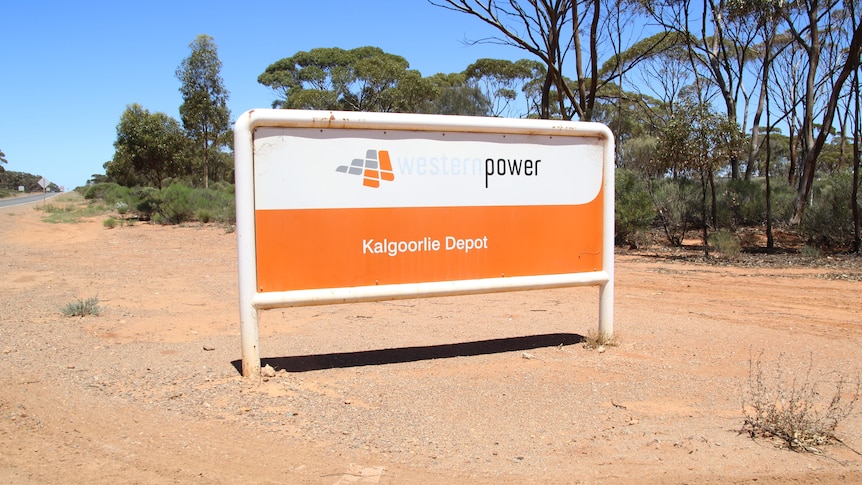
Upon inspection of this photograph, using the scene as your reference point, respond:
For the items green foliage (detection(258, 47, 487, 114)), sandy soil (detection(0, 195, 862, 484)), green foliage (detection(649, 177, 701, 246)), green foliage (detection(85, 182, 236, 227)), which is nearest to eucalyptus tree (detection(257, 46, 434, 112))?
green foliage (detection(258, 47, 487, 114))

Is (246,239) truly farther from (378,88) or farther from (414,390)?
(378,88)

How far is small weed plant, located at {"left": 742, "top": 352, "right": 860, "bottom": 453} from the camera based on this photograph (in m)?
4.37

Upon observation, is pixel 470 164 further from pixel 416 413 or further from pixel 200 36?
pixel 200 36

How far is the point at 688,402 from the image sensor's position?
5.14 meters

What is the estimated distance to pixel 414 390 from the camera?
5.38 meters

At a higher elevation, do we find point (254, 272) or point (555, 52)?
point (555, 52)

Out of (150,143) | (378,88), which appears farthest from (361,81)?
(150,143)

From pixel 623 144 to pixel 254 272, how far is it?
43803mm

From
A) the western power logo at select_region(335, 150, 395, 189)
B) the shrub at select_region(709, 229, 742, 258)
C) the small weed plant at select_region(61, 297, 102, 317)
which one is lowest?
the small weed plant at select_region(61, 297, 102, 317)

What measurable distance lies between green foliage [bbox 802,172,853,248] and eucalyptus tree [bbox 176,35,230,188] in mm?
31605

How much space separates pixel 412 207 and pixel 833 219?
1539cm

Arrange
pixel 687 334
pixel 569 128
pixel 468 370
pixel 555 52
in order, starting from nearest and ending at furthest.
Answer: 1. pixel 468 370
2. pixel 569 128
3. pixel 687 334
4. pixel 555 52

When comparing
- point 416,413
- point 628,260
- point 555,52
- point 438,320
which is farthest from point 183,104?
point 416,413

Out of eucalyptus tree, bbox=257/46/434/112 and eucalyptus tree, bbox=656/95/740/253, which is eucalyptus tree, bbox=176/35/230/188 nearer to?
eucalyptus tree, bbox=257/46/434/112
